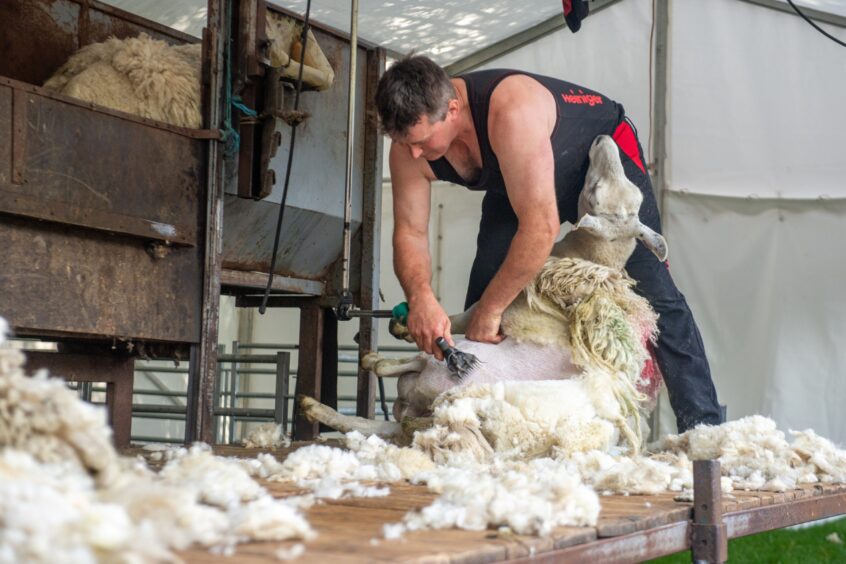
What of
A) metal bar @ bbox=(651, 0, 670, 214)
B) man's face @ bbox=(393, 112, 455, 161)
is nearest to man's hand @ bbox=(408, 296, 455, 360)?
man's face @ bbox=(393, 112, 455, 161)

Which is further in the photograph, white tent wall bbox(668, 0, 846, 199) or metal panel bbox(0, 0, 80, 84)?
white tent wall bbox(668, 0, 846, 199)

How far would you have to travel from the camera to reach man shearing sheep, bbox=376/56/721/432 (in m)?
3.13

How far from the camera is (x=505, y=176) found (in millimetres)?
3211

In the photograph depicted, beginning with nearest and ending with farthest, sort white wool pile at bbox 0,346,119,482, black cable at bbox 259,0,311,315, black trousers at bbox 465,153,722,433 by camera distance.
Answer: white wool pile at bbox 0,346,119,482, black trousers at bbox 465,153,722,433, black cable at bbox 259,0,311,315

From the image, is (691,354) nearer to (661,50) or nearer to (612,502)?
(612,502)

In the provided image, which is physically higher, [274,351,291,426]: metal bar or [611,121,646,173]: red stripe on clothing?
[611,121,646,173]: red stripe on clothing

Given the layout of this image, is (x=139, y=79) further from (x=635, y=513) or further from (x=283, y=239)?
A: (x=635, y=513)

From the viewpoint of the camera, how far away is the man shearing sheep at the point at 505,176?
3.13 metres

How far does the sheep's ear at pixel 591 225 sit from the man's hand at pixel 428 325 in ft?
1.79

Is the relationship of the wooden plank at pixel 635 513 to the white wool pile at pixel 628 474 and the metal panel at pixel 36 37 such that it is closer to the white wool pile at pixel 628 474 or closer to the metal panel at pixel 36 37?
the white wool pile at pixel 628 474

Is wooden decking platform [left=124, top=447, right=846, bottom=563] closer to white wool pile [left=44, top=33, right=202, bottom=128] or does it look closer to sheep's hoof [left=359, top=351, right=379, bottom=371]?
sheep's hoof [left=359, top=351, right=379, bottom=371]

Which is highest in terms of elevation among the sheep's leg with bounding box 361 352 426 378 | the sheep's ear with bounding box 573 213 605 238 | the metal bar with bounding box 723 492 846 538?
the sheep's ear with bounding box 573 213 605 238

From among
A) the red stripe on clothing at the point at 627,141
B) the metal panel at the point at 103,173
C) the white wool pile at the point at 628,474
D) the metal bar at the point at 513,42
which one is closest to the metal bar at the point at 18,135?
the metal panel at the point at 103,173

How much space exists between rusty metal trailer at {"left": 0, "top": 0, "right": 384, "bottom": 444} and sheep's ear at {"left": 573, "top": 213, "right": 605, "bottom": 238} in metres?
1.33
